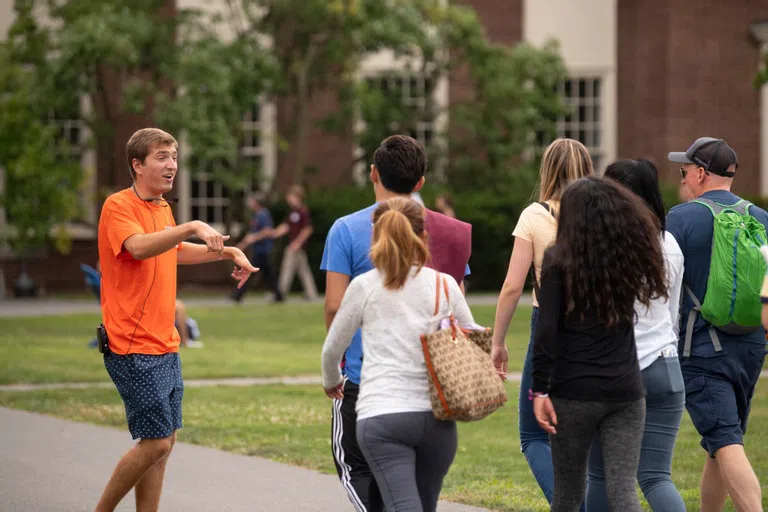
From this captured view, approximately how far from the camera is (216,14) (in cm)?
2536

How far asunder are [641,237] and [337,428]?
1437 millimetres

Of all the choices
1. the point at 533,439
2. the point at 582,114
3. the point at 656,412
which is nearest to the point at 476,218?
the point at 582,114

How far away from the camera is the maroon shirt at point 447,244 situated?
5152 millimetres

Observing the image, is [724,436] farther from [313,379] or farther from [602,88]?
[602,88]

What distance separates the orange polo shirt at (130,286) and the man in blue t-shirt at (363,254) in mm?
933

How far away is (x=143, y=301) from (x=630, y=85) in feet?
84.0

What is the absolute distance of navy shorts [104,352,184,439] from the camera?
571cm

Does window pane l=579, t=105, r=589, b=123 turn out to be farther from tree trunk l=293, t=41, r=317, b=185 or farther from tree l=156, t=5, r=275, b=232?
tree l=156, t=5, r=275, b=232

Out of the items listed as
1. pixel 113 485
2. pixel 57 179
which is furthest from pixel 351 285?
pixel 57 179

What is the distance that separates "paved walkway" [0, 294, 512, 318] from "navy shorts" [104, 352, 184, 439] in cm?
1532

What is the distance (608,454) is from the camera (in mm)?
4777

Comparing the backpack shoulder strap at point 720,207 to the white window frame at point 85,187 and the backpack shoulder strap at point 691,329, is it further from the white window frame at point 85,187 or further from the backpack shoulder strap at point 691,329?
the white window frame at point 85,187

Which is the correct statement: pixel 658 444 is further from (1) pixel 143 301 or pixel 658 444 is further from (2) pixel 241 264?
(1) pixel 143 301

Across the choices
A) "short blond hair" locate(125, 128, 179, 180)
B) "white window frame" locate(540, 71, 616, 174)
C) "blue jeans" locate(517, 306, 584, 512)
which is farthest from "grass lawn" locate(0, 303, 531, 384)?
"white window frame" locate(540, 71, 616, 174)
